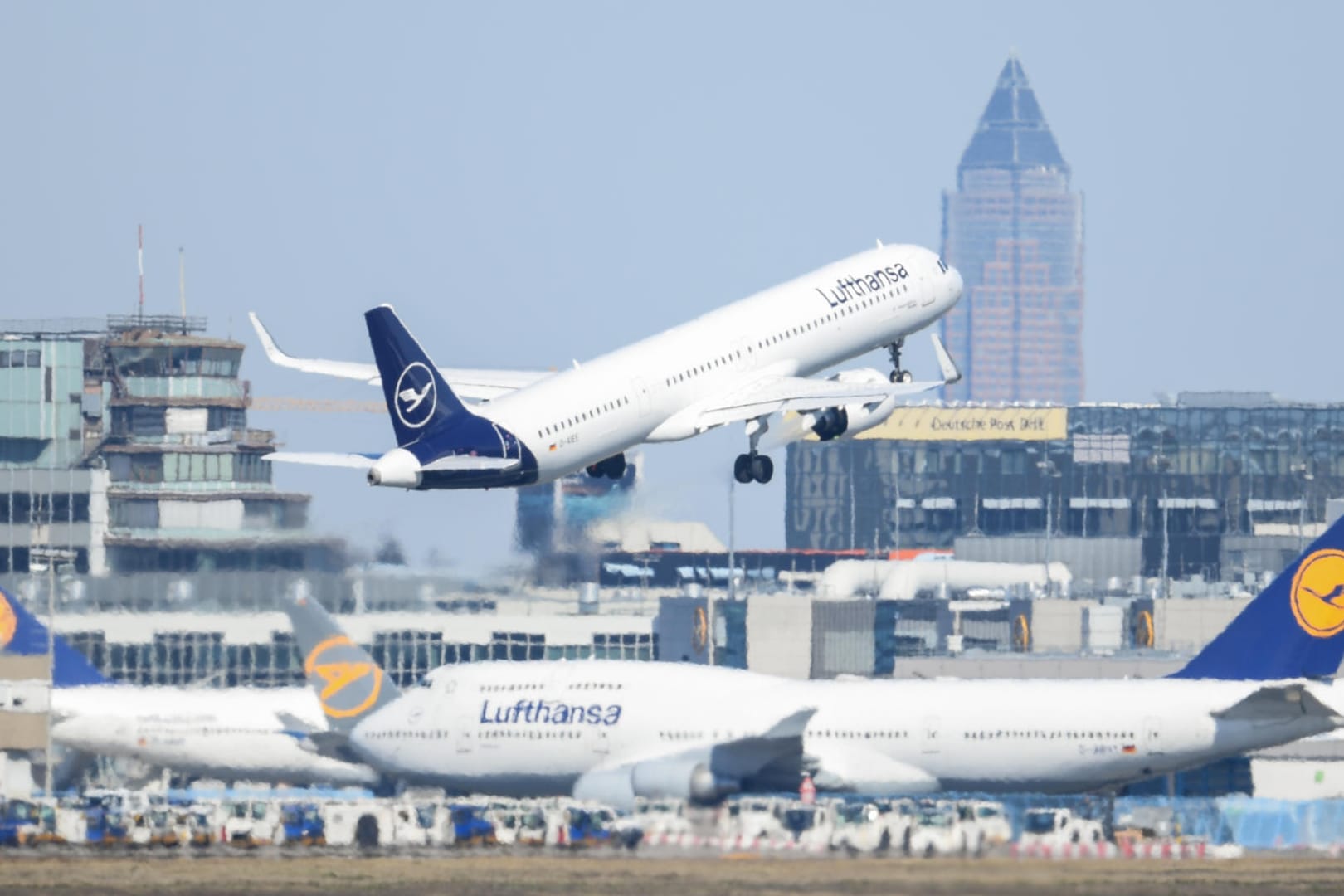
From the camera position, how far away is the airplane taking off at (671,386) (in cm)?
8400

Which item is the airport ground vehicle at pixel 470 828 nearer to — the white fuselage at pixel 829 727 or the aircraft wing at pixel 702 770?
the aircraft wing at pixel 702 770

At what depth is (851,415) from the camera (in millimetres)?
97125


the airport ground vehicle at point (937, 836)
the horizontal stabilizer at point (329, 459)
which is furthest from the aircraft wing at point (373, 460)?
the airport ground vehicle at point (937, 836)

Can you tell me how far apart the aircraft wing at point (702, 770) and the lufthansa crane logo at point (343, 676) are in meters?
9.52

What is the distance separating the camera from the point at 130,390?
181 metres

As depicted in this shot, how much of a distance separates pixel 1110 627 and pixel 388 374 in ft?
250

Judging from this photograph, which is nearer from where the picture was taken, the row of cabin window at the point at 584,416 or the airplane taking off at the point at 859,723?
the airplane taking off at the point at 859,723

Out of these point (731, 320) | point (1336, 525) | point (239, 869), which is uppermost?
point (731, 320)

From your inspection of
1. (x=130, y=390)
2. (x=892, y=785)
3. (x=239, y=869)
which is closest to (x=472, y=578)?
(x=892, y=785)

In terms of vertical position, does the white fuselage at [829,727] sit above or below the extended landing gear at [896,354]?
below

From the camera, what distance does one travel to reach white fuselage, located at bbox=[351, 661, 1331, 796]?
78.2 metres

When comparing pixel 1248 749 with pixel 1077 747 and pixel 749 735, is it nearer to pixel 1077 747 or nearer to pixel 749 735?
pixel 1077 747

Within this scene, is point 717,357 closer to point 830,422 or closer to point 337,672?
point 830,422

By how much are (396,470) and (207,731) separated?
501 inches
